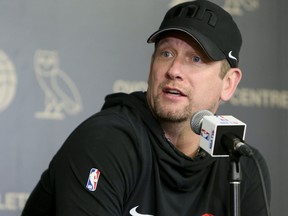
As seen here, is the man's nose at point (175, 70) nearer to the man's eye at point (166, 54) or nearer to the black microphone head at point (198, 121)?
the man's eye at point (166, 54)

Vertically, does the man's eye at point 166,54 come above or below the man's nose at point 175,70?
above

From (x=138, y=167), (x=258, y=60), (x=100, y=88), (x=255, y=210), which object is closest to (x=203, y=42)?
(x=138, y=167)

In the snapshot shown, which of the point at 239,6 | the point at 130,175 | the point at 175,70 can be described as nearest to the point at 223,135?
the point at 130,175

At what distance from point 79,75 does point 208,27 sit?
0.98 metres

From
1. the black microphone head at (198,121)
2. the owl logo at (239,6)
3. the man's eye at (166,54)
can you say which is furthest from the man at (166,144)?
the owl logo at (239,6)

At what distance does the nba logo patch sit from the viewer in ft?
4.63

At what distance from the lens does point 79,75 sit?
2539 millimetres

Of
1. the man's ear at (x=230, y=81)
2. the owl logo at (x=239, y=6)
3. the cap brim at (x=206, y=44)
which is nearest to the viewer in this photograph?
the cap brim at (x=206, y=44)

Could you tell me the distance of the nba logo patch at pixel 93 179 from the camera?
1412 millimetres

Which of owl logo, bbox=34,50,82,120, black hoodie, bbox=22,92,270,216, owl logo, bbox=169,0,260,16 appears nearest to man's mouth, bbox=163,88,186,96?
black hoodie, bbox=22,92,270,216

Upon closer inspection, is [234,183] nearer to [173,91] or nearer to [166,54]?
[173,91]

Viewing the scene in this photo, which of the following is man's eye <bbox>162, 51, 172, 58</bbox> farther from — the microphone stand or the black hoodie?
the microphone stand

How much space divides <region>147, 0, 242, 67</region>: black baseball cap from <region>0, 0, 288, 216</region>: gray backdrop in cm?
86

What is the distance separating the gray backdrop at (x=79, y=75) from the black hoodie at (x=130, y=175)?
0.75 metres
